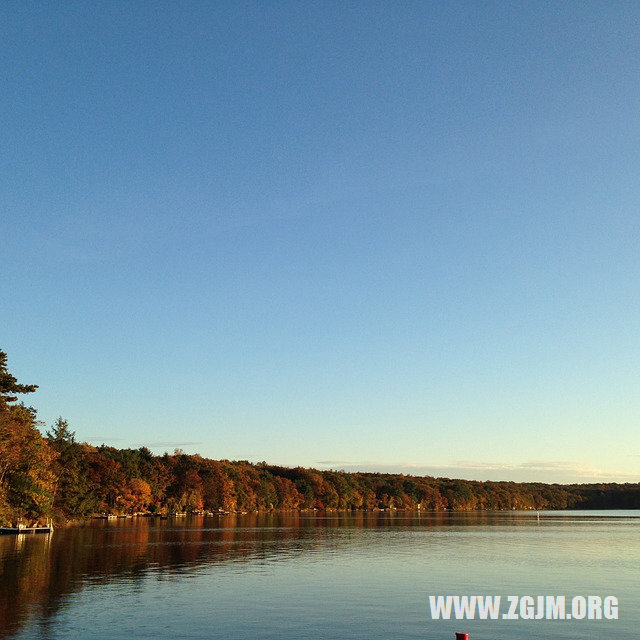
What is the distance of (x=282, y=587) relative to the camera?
51.3 m

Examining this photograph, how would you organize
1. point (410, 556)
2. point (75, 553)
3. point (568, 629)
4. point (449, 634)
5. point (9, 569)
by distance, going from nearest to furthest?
point (449, 634)
point (568, 629)
point (9, 569)
point (75, 553)
point (410, 556)

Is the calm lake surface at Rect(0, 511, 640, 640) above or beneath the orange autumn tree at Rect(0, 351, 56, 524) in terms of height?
beneath

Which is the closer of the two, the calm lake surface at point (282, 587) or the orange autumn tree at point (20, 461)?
the calm lake surface at point (282, 587)

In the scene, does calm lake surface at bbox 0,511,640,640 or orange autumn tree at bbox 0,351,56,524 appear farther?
orange autumn tree at bbox 0,351,56,524

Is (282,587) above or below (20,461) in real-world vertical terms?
below

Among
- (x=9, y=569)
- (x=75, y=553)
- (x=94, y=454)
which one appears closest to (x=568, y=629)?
Answer: (x=9, y=569)

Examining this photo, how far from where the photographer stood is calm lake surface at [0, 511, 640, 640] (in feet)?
115

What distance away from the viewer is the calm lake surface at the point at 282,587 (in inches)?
1386

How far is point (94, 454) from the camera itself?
17750cm

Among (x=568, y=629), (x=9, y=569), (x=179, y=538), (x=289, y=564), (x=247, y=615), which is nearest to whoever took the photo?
(x=568, y=629)

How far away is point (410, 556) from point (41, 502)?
5061cm

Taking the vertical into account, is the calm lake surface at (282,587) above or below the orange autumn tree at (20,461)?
below

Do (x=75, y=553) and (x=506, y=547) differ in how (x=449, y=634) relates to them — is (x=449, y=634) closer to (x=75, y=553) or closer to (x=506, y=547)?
(x=75, y=553)

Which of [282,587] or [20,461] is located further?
[20,461]
